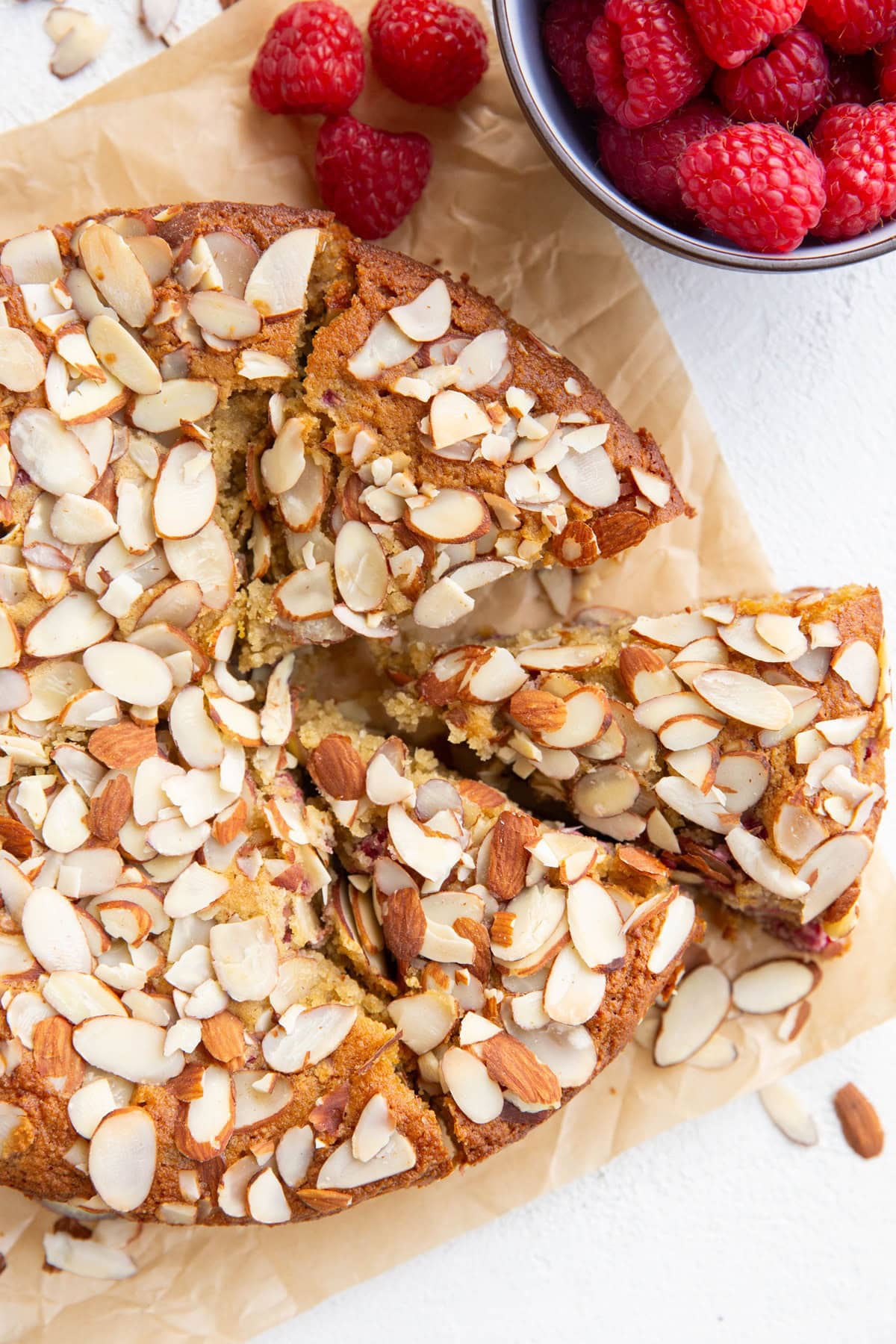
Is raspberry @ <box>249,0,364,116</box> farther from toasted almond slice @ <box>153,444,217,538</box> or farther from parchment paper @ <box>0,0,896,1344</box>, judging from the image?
toasted almond slice @ <box>153,444,217,538</box>

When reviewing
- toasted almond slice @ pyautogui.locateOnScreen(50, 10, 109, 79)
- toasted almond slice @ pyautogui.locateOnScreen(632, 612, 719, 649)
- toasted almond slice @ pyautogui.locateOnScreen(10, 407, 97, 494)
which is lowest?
toasted almond slice @ pyautogui.locateOnScreen(632, 612, 719, 649)

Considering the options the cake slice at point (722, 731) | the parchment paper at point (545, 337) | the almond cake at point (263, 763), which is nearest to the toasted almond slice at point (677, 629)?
the cake slice at point (722, 731)

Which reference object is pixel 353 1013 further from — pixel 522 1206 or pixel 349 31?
pixel 349 31

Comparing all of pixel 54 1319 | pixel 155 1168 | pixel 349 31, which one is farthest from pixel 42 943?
pixel 349 31

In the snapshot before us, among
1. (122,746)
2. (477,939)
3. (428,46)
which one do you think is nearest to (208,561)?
(122,746)

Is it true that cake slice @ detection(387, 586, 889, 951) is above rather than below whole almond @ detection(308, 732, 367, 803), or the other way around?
below

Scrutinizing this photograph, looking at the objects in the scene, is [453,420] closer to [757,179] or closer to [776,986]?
[757,179]

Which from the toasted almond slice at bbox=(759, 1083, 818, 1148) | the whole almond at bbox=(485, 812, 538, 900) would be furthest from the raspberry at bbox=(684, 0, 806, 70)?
the toasted almond slice at bbox=(759, 1083, 818, 1148)
